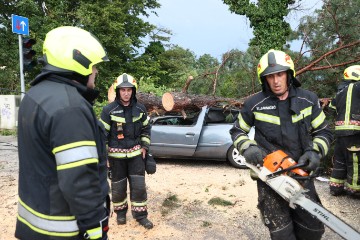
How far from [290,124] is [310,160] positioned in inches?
14.2

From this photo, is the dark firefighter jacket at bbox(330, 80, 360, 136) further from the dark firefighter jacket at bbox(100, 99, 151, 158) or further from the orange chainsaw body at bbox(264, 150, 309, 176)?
the dark firefighter jacket at bbox(100, 99, 151, 158)

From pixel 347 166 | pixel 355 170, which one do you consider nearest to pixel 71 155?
pixel 355 170

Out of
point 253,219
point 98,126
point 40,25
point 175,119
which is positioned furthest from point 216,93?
point 40,25

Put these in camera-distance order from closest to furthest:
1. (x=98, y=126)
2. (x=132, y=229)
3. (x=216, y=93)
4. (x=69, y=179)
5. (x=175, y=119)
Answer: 1. (x=69, y=179)
2. (x=98, y=126)
3. (x=132, y=229)
4. (x=175, y=119)
5. (x=216, y=93)

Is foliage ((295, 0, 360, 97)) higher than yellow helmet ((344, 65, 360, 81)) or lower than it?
higher

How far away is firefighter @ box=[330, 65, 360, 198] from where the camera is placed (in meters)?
5.22

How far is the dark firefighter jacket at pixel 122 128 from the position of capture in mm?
4461

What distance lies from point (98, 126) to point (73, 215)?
50cm

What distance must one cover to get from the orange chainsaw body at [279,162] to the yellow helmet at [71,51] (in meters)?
1.64

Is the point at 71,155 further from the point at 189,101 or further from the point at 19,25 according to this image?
the point at 19,25

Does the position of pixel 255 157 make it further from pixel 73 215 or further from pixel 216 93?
pixel 216 93

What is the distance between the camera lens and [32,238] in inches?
73.4

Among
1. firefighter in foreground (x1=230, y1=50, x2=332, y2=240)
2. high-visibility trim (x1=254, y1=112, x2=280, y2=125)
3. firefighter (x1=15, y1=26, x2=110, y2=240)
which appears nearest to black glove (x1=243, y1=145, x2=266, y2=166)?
firefighter in foreground (x1=230, y1=50, x2=332, y2=240)

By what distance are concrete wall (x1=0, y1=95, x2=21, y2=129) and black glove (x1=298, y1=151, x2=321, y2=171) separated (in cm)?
1600
